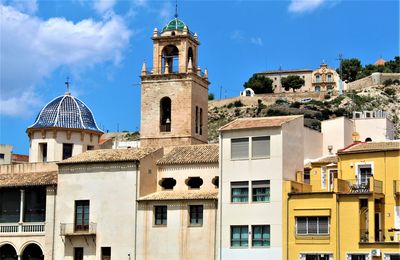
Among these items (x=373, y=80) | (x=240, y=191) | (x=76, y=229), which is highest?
(x=373, y=80)

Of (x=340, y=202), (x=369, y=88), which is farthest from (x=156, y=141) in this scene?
(x=369, y=88)

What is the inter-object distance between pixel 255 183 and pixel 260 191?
1.75ft

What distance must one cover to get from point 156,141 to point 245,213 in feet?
40.3

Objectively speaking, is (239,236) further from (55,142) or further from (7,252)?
(55,142)

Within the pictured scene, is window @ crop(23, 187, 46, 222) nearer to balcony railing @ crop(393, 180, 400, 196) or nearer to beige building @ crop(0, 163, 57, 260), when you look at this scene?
beige building @ crop(0, 163, 57, 260)

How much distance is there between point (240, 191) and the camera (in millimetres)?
49000

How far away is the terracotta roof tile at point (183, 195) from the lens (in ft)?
165

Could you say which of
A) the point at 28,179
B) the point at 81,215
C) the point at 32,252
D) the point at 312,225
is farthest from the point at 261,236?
the point at 28,179

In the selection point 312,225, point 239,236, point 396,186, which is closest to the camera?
point 396,186

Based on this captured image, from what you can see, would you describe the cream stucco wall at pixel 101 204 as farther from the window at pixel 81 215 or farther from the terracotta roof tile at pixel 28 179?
the terracotta roof tile at pixel 28 179

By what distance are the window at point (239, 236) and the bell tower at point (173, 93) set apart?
35.4 ft

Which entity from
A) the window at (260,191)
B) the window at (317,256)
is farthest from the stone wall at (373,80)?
the window at (317,256)

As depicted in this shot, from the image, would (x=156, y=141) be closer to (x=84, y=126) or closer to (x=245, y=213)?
(x=84, y=126)

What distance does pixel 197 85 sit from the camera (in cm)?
6006
